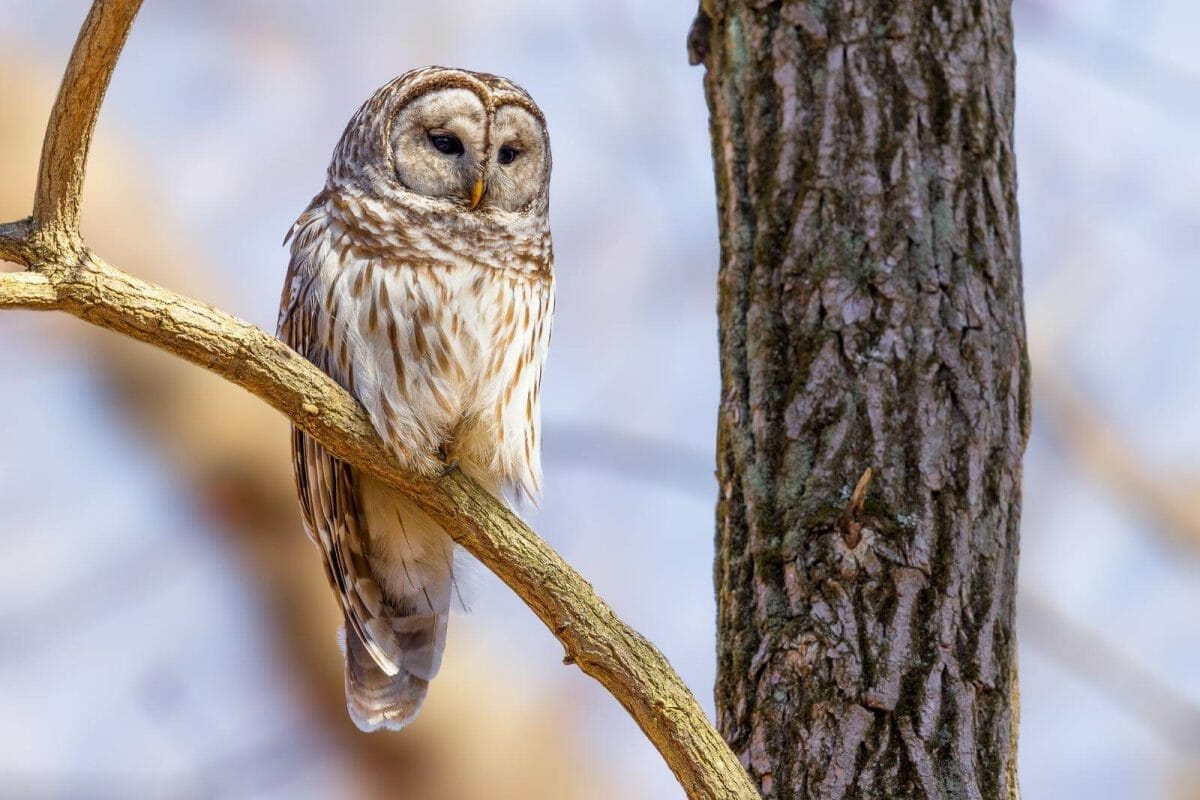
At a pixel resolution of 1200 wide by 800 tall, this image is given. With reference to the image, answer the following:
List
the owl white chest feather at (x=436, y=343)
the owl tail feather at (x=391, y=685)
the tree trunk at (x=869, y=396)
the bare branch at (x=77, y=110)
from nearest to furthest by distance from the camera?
the bare branch at (x=77, y=110) → the tree trunk at (x=869, y=396) → the owl white chest feather at (x=436, y=343) → the owl tail feather at (x=391, y=685)

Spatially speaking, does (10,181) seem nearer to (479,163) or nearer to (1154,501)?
(479,163)

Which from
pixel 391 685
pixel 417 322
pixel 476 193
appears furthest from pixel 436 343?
pixel 391 685

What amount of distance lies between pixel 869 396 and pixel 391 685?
151 cm

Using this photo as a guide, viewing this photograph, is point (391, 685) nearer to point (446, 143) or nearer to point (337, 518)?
point (337, 518)

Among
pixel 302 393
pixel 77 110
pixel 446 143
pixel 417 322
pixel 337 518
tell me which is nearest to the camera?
pixel 77 110

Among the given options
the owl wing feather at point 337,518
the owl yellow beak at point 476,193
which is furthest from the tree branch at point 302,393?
the owl yellow beak at point 476,193

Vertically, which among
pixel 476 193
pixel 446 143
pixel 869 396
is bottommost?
pixel 869 396

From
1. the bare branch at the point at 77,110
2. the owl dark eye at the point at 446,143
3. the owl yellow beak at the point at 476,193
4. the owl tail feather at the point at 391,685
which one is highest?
the owl dark eye at the point at 446,143

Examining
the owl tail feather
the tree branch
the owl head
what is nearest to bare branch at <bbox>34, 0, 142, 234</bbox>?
the tree branch

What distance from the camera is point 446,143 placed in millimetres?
Result: 3809

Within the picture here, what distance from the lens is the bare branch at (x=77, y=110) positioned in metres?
2.27

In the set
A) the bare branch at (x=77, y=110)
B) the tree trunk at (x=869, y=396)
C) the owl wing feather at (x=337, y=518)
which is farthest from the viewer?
the owl wing feather at (x=337, y=518)

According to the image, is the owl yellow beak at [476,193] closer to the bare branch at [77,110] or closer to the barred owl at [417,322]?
the barred owl at [417,322]

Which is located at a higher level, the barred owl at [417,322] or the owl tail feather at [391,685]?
the barred owl at [417,322]
